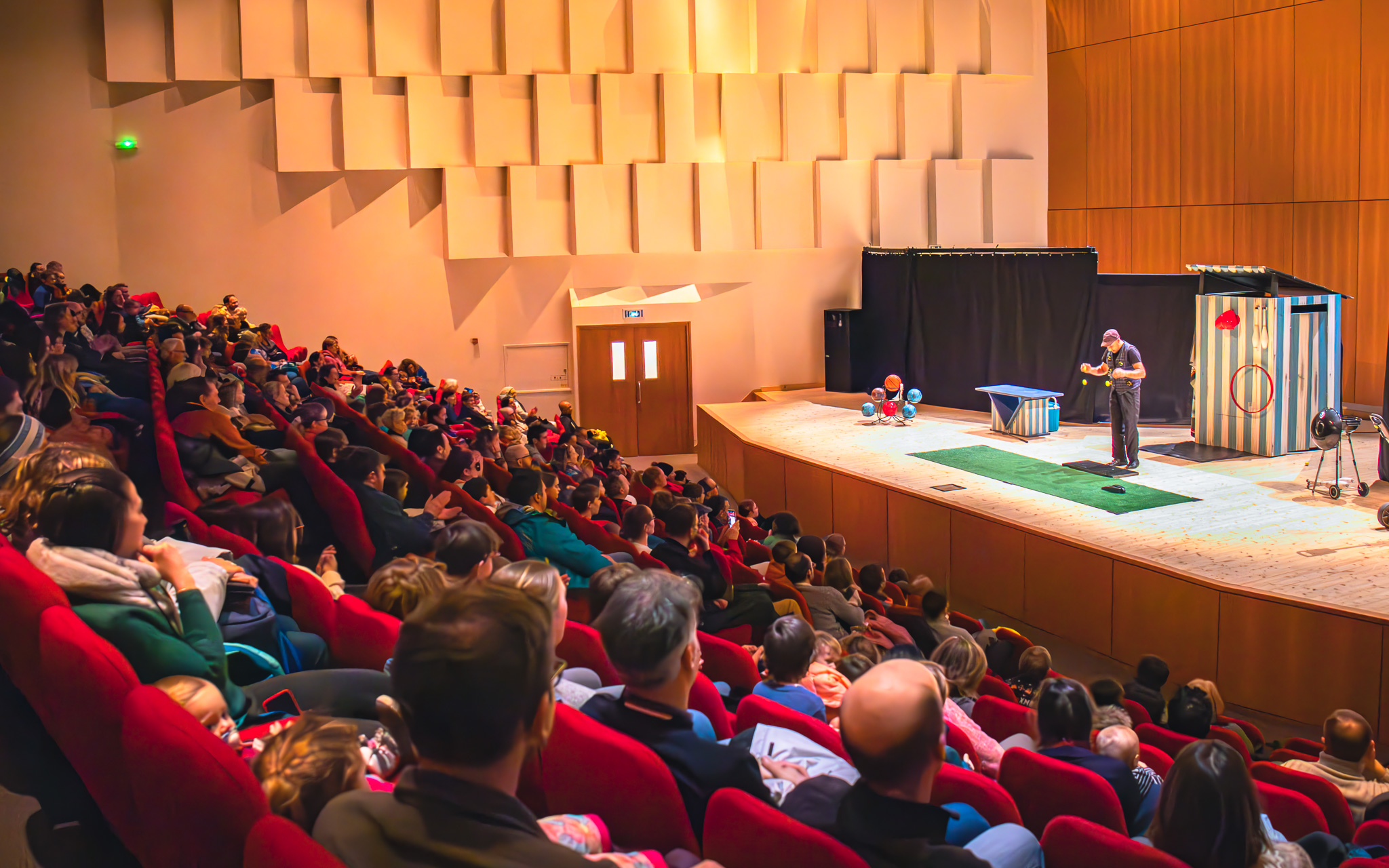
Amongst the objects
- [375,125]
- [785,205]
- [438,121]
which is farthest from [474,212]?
[785,205]

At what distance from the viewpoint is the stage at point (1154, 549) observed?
5324mm

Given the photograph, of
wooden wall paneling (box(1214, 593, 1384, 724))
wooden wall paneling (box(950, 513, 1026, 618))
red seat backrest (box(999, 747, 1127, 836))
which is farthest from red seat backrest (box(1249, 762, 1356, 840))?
wooden wall paneling (box(950, 513, 1026, 618))

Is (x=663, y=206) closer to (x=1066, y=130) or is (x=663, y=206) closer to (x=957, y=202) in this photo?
(x=957, y=202)

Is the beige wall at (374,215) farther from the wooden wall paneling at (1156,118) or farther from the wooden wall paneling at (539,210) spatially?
the wooden wall paneling at (1156,118)

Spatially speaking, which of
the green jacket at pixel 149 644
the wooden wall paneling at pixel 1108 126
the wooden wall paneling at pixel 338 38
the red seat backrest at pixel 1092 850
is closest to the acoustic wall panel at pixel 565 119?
the wooden wall paneling at pixel 338 38

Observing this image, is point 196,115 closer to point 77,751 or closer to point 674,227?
point 674,227

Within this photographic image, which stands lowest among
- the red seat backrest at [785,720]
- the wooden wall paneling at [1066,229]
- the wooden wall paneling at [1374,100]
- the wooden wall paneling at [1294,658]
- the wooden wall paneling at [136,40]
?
the wooden wall paneling at [1294,658]

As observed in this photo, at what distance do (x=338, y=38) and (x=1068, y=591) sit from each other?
9.67 m

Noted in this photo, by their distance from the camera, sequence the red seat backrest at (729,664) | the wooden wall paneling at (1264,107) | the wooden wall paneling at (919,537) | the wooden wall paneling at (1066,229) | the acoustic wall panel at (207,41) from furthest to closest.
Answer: the wooden wall paneling at (1066,229) → the wooden wall paneling at (1264,107) → the acoustic wall panel at (207,41) → the wooden wall paneling at (919,537) → the red seat backrest at (729,664)

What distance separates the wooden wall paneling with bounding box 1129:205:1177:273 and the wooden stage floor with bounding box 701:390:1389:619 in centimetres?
304

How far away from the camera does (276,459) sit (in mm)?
4457

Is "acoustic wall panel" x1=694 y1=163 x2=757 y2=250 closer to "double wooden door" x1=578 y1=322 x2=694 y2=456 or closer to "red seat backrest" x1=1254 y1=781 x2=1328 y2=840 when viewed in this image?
"double wooden door" x1=578 y1=322 x2=694 y2=456

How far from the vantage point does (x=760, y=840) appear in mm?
1678

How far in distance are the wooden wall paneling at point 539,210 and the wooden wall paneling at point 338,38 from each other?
2.01m
